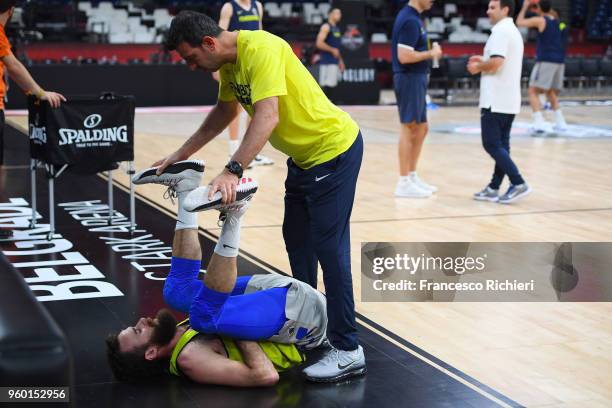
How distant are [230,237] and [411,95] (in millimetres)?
4398

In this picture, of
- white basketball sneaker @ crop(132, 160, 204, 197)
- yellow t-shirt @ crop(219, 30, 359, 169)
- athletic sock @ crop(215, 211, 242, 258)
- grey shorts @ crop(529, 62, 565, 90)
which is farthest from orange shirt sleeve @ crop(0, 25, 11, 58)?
grey shorts @ crop(529, 62, 565, 90)

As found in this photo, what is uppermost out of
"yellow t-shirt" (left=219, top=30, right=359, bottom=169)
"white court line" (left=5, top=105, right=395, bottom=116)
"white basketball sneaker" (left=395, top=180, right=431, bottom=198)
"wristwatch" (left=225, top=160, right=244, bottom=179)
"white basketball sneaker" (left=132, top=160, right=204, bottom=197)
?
"yellow t-shirt" (left=219, top=30, right=359, bottom=169)

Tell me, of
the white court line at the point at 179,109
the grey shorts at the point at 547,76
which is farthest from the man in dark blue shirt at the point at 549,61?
the white court line at the point at 179,109

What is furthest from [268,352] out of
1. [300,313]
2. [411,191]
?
[411,191]

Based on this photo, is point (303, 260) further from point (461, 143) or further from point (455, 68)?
point (455, 68)

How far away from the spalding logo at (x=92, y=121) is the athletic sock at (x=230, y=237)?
2791 millimetres

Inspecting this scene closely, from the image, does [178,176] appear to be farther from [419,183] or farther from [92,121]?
[419,183]

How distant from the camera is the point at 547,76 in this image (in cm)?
1314

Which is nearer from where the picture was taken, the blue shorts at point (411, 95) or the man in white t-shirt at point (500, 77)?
the man in white t-shirt at point (500, 77)

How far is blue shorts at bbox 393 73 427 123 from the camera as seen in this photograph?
790 centimetres

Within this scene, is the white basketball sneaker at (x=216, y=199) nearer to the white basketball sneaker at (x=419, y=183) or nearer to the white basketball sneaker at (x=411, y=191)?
the white basketball sneaker at (x=411, y=191)

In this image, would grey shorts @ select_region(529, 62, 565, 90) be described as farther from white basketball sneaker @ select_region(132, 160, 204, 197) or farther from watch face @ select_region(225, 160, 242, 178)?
watch face @ select_region(225, 160, 242, 178)

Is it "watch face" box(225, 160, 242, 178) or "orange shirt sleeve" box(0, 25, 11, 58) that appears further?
"orange shirt sleeve" box(0, 25, 11, 58)

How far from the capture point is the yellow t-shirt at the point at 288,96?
365 cm
